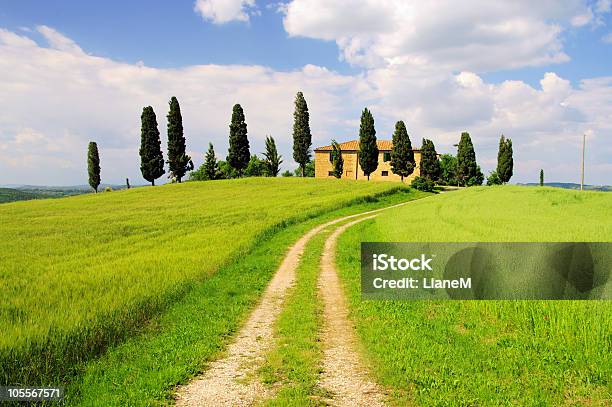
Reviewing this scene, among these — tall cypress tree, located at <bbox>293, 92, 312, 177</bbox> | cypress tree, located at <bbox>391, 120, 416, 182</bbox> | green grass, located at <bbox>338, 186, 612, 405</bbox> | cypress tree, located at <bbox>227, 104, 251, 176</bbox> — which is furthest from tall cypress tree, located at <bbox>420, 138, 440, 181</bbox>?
green grass, located at <bbox>338, 186, 612, 405</bbox>

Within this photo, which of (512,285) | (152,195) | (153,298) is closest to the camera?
(512,285)

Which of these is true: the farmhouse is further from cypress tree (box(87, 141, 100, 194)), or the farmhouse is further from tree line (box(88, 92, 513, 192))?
cypress tree (box(87, 141, 100, 194))

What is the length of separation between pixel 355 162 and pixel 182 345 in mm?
92203

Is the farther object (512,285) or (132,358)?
(512,285)

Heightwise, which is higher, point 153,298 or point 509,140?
point 509,140

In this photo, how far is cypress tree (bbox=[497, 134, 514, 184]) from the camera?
3570 inches

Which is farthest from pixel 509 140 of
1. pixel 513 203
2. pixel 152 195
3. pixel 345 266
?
pixel 345 266

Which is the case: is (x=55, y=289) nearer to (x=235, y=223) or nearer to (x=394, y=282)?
(x=394, y=282)

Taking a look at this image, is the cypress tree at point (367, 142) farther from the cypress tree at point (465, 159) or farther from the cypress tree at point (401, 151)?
the cypress tree at point (465, 159)

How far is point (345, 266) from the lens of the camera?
59.9 ft

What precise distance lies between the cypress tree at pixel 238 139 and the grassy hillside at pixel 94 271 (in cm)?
4908

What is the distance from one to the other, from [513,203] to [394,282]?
2336 cm

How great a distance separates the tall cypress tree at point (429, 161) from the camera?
300 ft

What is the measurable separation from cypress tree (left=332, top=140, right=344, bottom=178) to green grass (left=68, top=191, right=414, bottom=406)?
8060 cm
